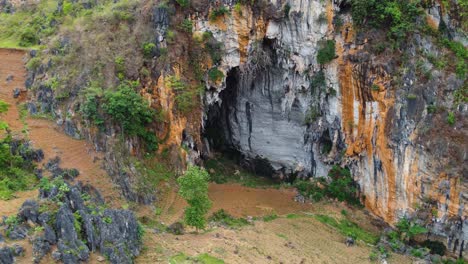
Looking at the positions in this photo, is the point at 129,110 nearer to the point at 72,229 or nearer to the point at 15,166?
the point at 15,166

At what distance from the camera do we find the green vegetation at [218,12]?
76.5ft

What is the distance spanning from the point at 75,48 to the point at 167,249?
10874 mm

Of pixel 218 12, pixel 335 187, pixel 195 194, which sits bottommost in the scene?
pixel 335 187

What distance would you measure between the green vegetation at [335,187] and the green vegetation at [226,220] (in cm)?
446

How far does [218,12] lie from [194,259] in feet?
38.5

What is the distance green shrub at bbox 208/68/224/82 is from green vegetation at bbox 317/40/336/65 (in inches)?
184

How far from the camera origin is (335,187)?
24.4m

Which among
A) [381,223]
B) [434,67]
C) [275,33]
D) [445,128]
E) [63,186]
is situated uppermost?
[275,33]

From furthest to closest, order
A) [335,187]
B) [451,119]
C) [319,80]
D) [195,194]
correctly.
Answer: [335,187] → [319,80] → [451,119] → [195,194]

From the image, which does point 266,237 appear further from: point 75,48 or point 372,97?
point 75,48

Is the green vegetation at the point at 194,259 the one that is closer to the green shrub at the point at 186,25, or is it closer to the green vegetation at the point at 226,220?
the green vegetation at the point at 226,220

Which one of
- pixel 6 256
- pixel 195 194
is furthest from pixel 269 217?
pixel 6 256

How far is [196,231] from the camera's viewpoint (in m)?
19.3

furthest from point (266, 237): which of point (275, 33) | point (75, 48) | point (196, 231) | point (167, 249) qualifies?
point (75, 48)
